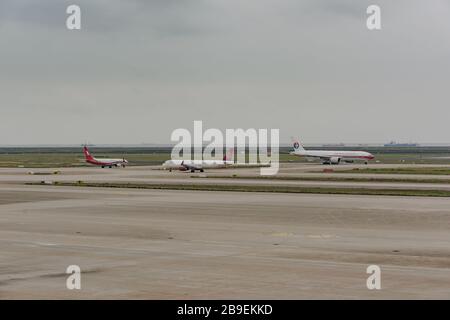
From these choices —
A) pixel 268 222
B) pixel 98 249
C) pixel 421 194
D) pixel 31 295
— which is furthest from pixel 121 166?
pixel 31 295

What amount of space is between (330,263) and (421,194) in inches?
1959

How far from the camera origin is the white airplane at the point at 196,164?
153500 mm

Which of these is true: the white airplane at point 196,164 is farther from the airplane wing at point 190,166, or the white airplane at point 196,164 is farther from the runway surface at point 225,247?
the runway surface at point 225,247

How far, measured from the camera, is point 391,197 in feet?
268

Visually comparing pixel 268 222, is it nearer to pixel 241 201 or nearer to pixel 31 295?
pixel 241 201

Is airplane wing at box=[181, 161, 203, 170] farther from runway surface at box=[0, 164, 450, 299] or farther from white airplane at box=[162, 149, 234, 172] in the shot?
runway surface at box=[0, 164, 450, 299]

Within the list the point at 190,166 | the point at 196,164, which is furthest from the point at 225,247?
the point at 196,164

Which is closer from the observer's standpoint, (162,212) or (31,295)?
(31,295)

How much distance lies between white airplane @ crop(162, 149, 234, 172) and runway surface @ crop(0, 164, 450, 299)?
2912 inches

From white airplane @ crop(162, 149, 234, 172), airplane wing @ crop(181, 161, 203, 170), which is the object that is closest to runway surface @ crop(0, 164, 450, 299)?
airplane wing @ crop(181, 161, 203, 170)

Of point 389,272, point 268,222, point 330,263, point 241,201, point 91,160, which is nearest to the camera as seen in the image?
point 389,272

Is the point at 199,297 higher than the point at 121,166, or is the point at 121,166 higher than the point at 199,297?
the point at 121,166

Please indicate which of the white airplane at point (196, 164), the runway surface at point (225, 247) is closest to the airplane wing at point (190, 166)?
the white airplane at point (196, 164)

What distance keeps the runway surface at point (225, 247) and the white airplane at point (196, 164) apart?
2912 inches
